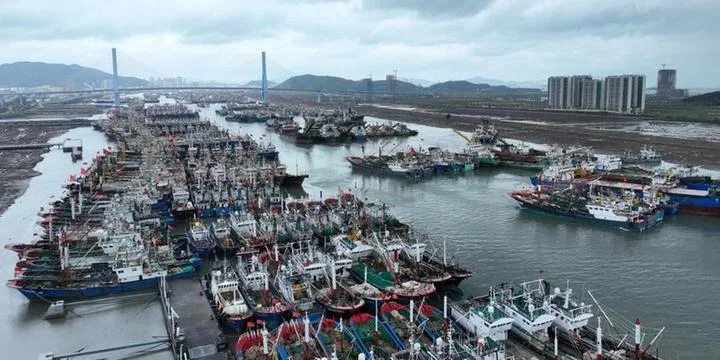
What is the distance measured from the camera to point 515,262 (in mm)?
25625

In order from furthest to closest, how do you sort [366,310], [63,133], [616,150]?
[63,133] < [616,150] < [366,310]

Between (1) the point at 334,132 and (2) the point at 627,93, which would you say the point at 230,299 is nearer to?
(1) the point at 334,132

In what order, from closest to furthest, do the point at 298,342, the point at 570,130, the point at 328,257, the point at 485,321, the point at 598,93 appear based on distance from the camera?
1. the point at 298,342
2. the point at 485,321
3. the point at 328,257
4. the point at 570,130
5. the point at 598,93

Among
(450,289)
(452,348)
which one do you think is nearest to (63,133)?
(450,289)

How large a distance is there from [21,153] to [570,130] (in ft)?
233

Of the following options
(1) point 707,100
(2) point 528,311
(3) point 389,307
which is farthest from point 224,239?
(1) point 707,100

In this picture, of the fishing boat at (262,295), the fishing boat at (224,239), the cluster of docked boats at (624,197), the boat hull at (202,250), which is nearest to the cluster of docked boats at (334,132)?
the cluster of docked boats at (624,197)

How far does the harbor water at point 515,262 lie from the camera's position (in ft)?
63.2

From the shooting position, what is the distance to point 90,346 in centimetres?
1859

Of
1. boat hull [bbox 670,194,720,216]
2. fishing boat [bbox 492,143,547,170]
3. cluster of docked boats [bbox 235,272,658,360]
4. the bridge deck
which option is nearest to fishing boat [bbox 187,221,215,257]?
cluster of docked boats [bbox 235,272,658,360]

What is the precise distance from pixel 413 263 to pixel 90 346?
40.1ft

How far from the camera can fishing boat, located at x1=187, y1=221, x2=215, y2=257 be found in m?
26.4

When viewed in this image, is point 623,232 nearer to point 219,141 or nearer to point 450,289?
point 450,289

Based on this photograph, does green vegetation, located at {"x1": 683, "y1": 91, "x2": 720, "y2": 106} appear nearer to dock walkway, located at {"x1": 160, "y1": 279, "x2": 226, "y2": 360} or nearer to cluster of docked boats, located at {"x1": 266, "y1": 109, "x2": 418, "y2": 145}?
cluster of docked boats, located at {"x1": 266, "y1": 109, "x2": 418, "y2": 145}
